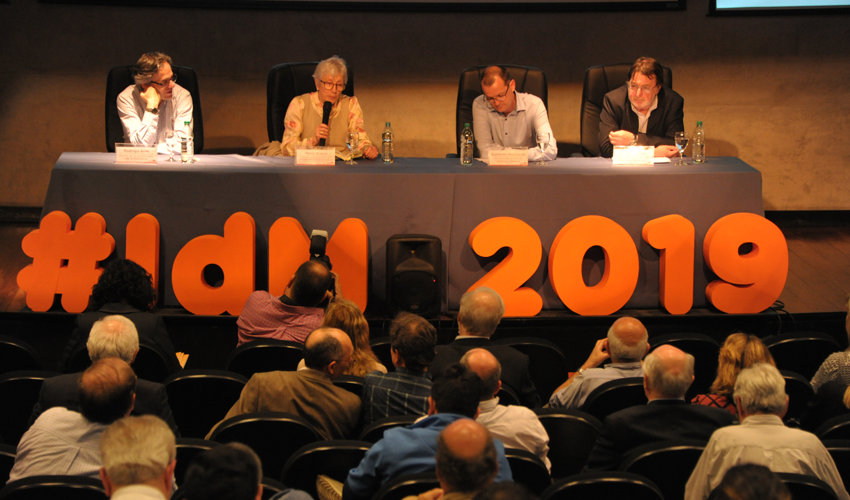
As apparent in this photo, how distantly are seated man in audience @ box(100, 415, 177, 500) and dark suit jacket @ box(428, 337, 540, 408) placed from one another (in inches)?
42.0

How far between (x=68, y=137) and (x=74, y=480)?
4.62 m

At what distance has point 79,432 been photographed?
6.15 feet

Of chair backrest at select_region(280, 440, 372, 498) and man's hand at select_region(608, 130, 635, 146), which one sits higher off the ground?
man's hand at select_region(608, 130, 635, 146)

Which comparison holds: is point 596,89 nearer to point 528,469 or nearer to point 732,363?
point 732,363

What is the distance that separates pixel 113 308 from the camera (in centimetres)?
288

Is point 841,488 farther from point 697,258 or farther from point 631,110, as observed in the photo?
point 631,110

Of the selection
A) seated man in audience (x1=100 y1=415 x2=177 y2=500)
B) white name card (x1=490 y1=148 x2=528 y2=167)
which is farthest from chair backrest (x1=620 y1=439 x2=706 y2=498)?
white name card (x1=490 y1=148 x2=528 y2=167)

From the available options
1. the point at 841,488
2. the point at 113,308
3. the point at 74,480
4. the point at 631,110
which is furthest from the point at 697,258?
the point at 74,480

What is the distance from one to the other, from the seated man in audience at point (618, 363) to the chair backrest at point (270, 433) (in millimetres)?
990

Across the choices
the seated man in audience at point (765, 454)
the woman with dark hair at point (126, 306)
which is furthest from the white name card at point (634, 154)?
the woman with dark hair at point (126, 306)

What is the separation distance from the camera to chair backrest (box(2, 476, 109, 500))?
5.24ft

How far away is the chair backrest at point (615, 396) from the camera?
92.3 inches

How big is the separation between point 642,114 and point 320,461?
332cm

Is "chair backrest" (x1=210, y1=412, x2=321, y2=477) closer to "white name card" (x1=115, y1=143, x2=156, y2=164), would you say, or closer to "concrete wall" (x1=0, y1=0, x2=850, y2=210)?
"white name card" (x1=115, y1=143, x2=156, y2=164)
